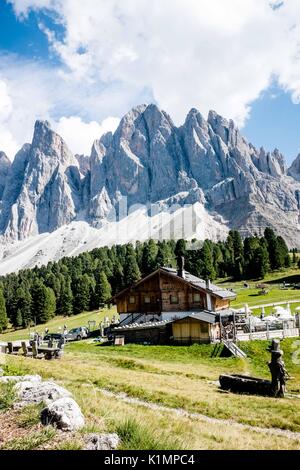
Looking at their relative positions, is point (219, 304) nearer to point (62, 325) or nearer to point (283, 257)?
point (62, 325)

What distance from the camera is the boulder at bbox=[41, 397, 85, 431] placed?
30.7 feet

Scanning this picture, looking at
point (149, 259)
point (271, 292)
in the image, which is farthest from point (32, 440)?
point (149, 259)

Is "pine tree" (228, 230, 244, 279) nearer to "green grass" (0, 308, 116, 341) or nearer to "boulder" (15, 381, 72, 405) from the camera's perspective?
"green grass" (0, 308, 116, 341)

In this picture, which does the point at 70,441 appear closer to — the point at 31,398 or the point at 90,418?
the point at 90,418

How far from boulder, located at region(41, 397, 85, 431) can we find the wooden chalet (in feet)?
125

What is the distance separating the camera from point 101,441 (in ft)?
28.2

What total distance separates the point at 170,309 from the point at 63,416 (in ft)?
166

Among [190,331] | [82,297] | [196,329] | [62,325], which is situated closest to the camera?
[196,329]

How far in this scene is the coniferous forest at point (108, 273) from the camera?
110m

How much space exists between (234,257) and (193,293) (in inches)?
3368

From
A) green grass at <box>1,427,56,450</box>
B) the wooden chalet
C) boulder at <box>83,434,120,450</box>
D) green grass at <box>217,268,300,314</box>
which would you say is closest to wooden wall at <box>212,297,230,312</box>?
the wooden chalet

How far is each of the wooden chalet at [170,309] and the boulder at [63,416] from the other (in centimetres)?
3803
